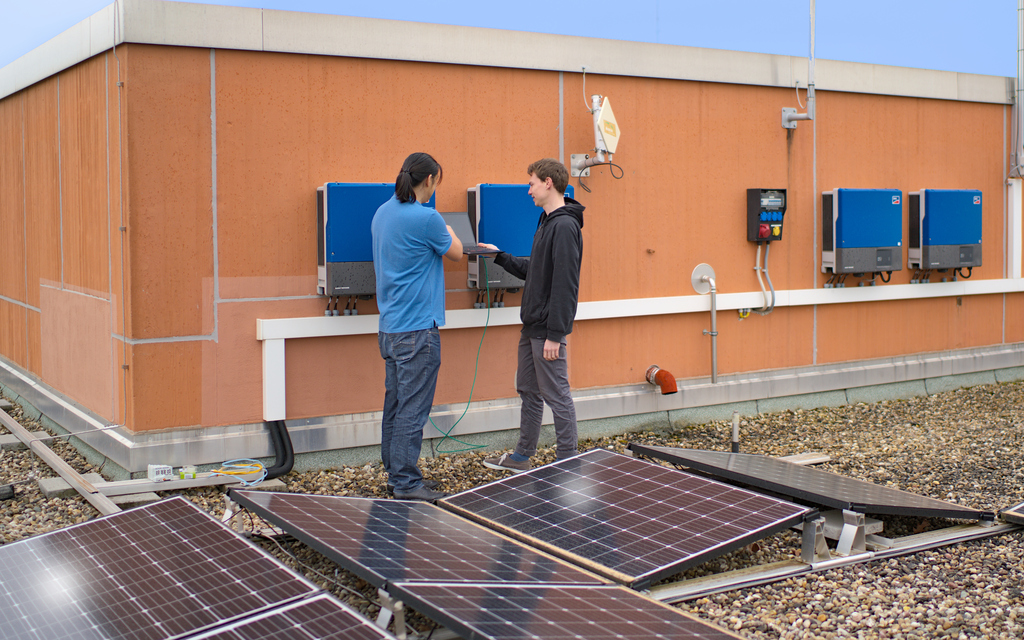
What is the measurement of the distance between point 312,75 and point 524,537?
3237 mm

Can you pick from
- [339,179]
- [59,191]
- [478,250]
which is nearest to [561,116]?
[478,250]

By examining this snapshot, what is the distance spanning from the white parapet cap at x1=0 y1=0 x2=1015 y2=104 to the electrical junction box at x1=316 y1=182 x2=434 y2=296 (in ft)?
2.85

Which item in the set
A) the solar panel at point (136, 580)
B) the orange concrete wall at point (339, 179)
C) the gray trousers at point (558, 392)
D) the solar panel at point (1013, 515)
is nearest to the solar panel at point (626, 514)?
the gray trousers at point (558, 392)

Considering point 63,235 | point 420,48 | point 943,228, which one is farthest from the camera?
point 943,228

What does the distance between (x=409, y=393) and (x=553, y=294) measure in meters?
0.96

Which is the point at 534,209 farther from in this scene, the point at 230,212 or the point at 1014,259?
the point at 1014,259

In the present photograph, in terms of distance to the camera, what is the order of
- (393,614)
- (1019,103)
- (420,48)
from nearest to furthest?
(393,614) < (420,48) < (1019,103)

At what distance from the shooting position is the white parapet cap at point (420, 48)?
5.18 metres

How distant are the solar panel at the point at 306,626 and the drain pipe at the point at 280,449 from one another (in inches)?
110

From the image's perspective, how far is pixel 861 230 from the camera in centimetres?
758

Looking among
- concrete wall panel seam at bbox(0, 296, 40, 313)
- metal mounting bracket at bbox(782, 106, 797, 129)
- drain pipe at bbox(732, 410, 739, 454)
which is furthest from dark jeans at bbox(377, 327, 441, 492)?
metal mounting bracket at bbox(782, 106, 797, 129)

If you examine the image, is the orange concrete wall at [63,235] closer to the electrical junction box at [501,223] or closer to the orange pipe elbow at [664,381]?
the electrical junction box at [501,223]

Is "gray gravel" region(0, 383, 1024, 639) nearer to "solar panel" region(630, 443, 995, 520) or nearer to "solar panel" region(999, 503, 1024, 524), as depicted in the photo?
"solar panel" region(999, 503, 1024, 524)

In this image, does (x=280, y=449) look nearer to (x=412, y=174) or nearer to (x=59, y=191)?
(x=412, y=174)
